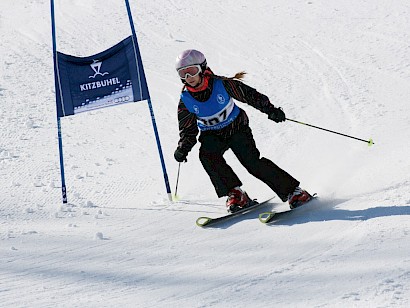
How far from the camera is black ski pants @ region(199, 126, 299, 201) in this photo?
227 inches

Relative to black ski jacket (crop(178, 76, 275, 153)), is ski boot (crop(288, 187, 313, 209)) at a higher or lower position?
lower

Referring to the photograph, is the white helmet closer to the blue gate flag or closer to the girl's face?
the girl's face

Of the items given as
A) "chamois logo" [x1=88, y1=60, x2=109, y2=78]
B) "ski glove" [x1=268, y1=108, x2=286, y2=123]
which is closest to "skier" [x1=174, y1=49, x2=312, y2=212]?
"ski glove" [x1=268, y1=108, x2=286, y2=123]

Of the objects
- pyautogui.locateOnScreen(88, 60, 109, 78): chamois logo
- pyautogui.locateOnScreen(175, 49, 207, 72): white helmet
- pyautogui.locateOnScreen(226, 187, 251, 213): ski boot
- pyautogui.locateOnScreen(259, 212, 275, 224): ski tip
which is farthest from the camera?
pyautogui.locateOnScreen(88, 60, 109, 78): chamois logo

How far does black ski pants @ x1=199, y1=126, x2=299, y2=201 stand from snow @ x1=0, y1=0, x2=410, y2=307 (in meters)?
0.29

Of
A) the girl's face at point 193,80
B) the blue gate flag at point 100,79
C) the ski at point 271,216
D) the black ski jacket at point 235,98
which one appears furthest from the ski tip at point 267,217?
the blue gate flag at point 100,79

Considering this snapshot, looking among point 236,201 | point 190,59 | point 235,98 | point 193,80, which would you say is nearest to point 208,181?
point 236,201

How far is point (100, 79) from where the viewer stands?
629 cm

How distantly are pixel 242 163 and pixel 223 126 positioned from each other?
1.24 ft

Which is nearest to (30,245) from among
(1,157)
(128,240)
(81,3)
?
(128,240)

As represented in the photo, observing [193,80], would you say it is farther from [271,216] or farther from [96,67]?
[271,216]

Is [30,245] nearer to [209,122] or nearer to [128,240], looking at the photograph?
[128,240]

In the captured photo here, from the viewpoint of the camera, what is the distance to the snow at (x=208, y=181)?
4.39 m

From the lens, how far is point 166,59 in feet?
40.0
